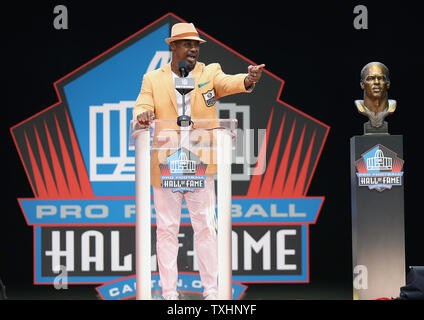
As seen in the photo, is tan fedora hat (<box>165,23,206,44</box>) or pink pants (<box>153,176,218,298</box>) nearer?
pink pants (<box>153,176,218,298</box>)

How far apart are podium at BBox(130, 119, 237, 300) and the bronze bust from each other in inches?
72.9

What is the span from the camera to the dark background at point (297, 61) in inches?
209

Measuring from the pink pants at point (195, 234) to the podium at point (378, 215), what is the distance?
5.83 feet

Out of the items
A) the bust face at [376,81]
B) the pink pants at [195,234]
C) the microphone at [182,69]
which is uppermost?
the bust face at [376,81]

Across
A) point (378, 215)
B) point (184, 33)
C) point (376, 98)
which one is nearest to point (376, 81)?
point (376, 98)

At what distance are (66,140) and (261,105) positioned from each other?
1.73 m

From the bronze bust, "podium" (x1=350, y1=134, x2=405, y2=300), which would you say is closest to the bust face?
the bronze bust

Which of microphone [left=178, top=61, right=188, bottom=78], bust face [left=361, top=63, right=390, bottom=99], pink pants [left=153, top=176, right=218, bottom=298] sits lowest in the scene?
pink pants [left=153, top=176, right=218, bottom=298]

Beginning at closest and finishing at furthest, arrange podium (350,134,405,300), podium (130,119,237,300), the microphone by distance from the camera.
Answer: podium (130,119,237,300) → the microphone → podium (350,134,405,300)

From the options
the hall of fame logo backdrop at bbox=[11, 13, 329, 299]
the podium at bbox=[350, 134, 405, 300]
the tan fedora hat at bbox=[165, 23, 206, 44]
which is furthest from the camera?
the hall of fame logo backdrop at bbox=[11, 13, 329, 299]

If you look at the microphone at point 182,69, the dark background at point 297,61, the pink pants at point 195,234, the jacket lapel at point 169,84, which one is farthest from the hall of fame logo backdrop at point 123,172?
the pink pants at point 195,234

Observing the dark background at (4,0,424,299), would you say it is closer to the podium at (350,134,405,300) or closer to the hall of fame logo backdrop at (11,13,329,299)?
the hall of fame logo backdrop at (11,13,329,299)

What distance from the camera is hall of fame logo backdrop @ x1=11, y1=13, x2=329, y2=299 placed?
205 inches

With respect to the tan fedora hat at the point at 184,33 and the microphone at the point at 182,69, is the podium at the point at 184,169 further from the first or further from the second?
the tan fedora hat at the point at 184,33
